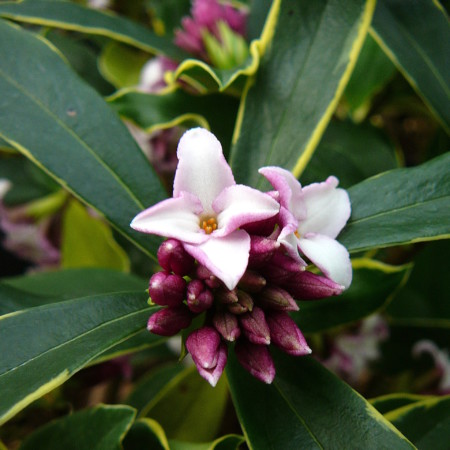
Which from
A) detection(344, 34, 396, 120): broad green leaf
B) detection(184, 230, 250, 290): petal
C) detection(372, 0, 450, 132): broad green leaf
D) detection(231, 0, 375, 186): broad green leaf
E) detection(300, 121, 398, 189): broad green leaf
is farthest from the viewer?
detection(344, 34, 396, 120): broad green leaf

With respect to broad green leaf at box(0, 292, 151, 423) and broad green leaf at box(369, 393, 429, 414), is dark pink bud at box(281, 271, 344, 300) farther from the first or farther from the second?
broad green leaf at box(369, 393, 429, 414)

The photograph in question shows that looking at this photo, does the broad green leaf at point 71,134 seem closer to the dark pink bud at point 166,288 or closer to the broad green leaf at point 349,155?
the dark pink bud at point 166,288

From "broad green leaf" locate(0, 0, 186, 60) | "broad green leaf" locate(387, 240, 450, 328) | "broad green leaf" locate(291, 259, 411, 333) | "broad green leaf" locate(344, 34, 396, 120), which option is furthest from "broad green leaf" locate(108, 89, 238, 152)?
"broad green leaf" locate(387, 240, 450, 328)

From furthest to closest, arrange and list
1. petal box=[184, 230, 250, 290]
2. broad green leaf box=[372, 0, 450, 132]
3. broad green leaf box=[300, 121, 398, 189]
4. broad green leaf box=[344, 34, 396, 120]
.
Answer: broad green leaf box=[344, 34, 396, 120] → broad green leaf box=[300, 121, 398, 189] → broad green leaf box=[372, 0, 450, 132] → petal box=[184, 230, 250, 290]

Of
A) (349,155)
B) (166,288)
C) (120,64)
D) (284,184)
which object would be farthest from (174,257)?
(120,64)

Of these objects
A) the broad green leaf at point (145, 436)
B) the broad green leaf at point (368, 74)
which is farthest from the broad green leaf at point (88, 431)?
the broad green leaf at point (368, 74)

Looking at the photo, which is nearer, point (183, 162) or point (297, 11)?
point (183, 162)

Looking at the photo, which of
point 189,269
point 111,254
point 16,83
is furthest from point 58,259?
point 189,269

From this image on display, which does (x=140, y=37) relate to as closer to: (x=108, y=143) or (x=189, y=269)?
(x=108, y=143)
